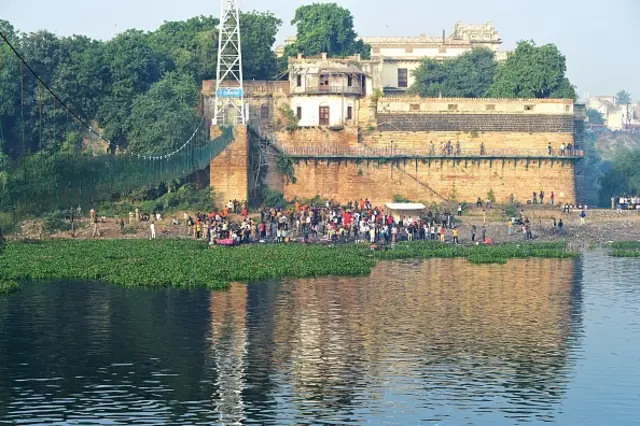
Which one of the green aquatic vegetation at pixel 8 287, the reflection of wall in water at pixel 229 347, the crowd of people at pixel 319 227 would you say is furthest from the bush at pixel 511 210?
the green aquatic vegetation at pixel 8 287

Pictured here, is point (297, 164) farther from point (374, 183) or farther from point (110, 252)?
point (110, 252)

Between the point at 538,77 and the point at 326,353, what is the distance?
61621mm

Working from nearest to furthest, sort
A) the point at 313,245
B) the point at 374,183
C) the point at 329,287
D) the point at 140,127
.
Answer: the point at 329,287 → the point at 313,245 → the point at 140,127 → the point at 374,183

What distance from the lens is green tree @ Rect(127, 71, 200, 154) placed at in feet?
274

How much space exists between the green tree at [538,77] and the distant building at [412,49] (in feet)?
50.2

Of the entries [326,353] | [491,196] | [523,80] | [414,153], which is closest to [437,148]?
[414,153]

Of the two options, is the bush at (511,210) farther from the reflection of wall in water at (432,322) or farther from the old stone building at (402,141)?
the reflection of wall in water at (432,322)

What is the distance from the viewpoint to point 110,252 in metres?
64.1

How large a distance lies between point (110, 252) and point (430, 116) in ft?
113

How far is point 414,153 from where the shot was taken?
302 feet

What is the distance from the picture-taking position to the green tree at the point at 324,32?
362 feet

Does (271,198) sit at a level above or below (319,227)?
above

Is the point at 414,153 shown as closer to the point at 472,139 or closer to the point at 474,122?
the point at 472,139

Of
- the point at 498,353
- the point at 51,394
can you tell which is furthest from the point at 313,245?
the point at 51,394
